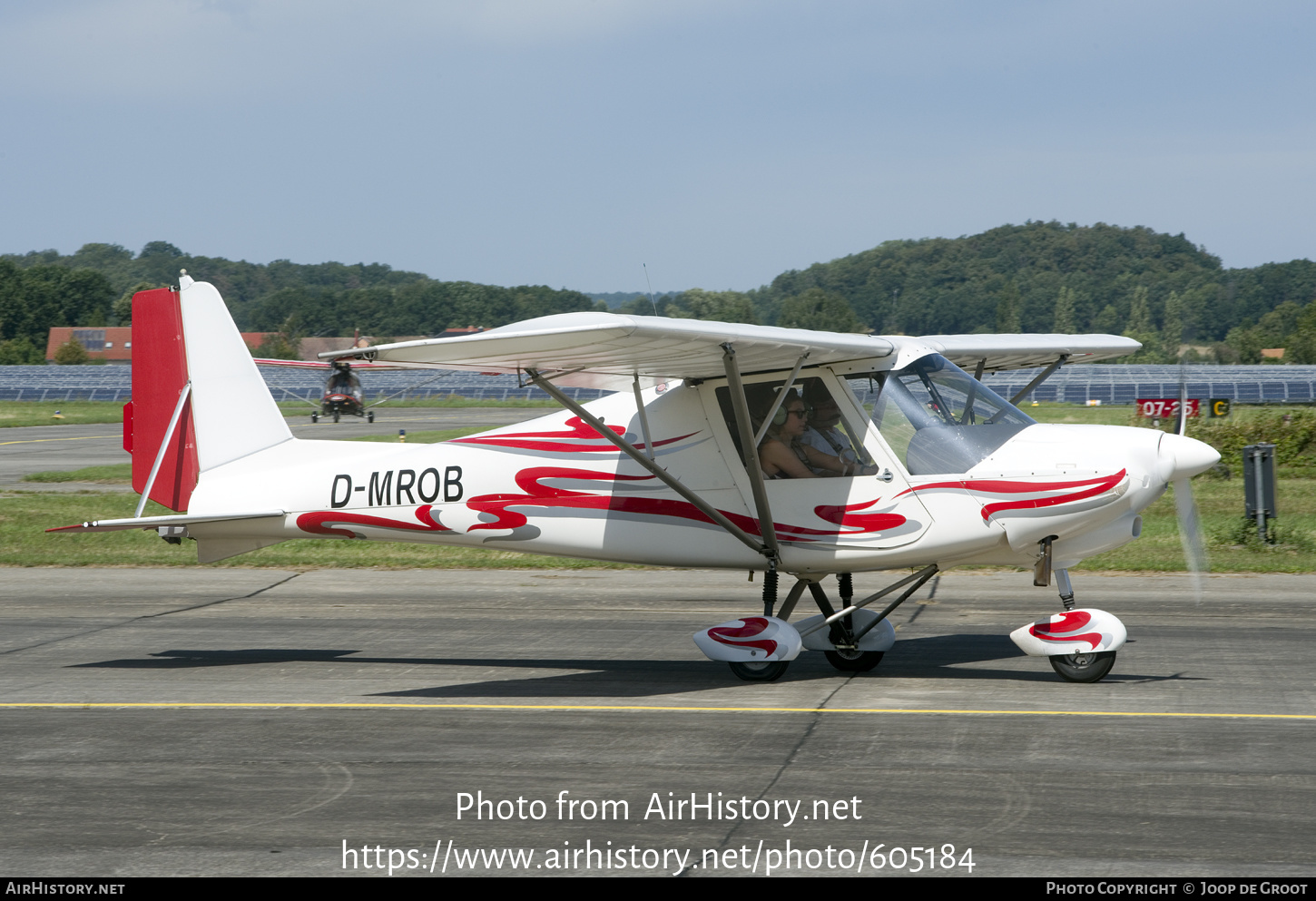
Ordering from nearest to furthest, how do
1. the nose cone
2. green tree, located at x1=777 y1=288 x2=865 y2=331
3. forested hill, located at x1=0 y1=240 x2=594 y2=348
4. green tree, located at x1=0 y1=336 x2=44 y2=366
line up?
the nose cone, green tree, located at x1=777 y1=288 x2=865 y2=331, green tree, located at x1=0 y1=336 x2=44 y2=366, forested hill, located at x1=0 y1=240 x2=594 y2=348

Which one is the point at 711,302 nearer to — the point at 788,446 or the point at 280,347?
the point at 280,347

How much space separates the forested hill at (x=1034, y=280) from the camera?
A: 77375 millimetres

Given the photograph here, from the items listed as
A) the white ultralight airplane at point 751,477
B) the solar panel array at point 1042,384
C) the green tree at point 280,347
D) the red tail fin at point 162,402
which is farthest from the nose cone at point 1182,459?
the green tree at point 280,347

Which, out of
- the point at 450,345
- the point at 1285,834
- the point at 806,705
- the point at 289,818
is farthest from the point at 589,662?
the point at 1285,834

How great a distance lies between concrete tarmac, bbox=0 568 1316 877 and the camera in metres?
5.70

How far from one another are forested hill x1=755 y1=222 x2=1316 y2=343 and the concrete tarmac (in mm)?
50711

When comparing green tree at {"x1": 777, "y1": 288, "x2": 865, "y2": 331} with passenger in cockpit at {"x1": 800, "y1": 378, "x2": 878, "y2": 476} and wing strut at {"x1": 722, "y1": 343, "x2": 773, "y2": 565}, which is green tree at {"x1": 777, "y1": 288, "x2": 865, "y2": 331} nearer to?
passenger in cockpit at {"x1": 800, "y1": 378, "x2": 878, "y2": 476}

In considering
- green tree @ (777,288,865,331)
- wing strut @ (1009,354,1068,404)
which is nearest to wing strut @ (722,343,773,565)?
wing strut @ (1009,354,1068,404)

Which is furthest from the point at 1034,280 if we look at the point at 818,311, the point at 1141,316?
the point at 818,311

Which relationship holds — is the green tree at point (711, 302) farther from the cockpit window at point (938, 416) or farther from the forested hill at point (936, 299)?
the cockpit window at point (938, 416)

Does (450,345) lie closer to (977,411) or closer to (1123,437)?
(977,411)

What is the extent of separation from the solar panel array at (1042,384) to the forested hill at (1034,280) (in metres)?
3.54

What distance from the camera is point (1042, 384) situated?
57188 mm
